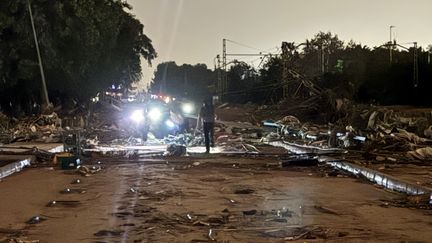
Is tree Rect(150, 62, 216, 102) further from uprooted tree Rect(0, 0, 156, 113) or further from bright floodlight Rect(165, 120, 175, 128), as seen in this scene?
bright floodlight Rect(165, 120, 175, 128)

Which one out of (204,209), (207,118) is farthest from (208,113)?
(204,209)

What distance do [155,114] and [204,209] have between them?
75.6 ft

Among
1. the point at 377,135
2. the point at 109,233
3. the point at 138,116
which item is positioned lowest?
the point at 109,233

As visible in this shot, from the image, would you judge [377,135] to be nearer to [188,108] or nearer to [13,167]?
[13,167]

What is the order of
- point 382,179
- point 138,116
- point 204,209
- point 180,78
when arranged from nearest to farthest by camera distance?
point 204,209 → point 382,179 → point 138,116 → point 180,78

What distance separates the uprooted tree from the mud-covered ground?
92.0 ft

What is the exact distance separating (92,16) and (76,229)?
3728 cm

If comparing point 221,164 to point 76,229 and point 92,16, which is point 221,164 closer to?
point 76,229

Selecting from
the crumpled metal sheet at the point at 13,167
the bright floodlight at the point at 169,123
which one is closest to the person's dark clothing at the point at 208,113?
the crumpled metal sheet at the point at 13,167

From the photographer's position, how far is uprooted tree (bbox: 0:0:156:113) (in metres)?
42.3

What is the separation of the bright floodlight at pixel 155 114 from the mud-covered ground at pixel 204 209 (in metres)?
16.7

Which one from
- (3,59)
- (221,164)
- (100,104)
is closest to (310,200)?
(221,164)

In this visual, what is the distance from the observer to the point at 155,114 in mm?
33062

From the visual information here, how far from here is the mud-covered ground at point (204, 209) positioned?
326 inches
